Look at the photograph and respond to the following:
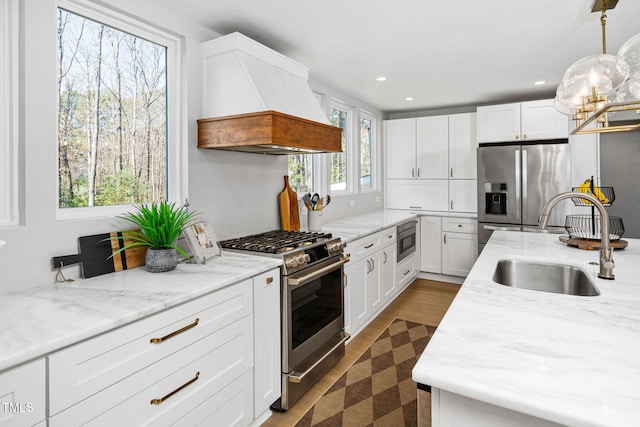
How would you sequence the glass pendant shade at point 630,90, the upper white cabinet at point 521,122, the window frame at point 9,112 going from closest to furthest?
the window frame at point 9,112, the glass pendant shade at point 630,90, the upper white cabinet at point 521,122

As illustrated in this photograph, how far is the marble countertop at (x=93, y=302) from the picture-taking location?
1094 mm

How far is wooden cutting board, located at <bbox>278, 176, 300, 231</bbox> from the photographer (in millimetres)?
3074

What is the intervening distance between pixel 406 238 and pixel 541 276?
231 cm

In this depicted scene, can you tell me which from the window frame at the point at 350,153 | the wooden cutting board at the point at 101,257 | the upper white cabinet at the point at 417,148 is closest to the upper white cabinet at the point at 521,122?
the upper white cabinet at the point at 417,148

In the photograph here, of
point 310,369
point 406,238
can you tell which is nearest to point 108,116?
point 310,369

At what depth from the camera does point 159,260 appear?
1.84m

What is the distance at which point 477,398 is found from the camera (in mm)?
787

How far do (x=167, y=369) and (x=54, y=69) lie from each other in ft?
4.76

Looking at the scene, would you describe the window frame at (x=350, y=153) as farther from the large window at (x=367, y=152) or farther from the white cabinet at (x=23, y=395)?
the white cabinet at (x=23, y=395)

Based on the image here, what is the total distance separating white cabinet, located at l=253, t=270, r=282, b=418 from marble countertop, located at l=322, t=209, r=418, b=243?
0.92 m

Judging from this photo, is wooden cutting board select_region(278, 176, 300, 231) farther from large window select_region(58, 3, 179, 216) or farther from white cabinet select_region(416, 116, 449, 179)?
white cabinet select_region(416, 116, 449, 179)

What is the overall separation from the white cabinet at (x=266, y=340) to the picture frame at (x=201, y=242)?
0.35 metres

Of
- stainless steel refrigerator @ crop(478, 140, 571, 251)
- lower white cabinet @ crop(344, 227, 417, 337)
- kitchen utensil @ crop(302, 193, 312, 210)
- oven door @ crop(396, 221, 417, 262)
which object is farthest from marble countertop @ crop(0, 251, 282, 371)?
stainless steel refrigerator @ crop(478, 140, 571, 251)

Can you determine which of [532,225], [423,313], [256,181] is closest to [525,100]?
[532,225]
